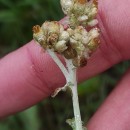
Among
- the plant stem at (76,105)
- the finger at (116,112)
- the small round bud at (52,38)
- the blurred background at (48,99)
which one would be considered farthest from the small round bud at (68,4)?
the blurred background at (48,99)

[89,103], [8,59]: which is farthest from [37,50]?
[89,103]

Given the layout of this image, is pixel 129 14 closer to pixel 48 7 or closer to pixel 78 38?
pixel 78 38

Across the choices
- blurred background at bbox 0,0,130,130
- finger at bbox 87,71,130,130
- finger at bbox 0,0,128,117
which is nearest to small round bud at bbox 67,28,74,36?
finger at bbox 0,0,128,117

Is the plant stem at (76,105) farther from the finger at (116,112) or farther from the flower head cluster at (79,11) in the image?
the finger at (116,112)

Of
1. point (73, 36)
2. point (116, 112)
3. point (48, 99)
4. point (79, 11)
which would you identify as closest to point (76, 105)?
point (73, 36)

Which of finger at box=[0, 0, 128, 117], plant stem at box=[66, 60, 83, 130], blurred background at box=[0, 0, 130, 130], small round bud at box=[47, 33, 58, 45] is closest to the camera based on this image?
small round bud at box=[47, 33, 58, 45]

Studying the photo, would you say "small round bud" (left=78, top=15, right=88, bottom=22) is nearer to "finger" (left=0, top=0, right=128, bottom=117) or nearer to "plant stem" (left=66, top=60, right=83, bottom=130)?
"plant stem" (left=66, top=60, right=83, bottom=130)
